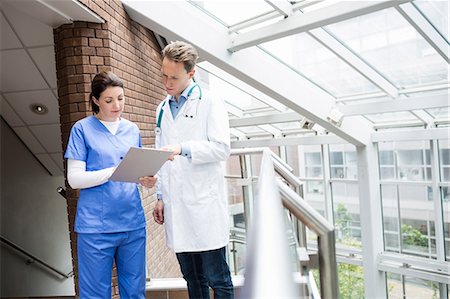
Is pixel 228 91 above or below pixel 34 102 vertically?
above

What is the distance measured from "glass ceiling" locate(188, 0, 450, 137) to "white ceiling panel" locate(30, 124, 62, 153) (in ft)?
7.56

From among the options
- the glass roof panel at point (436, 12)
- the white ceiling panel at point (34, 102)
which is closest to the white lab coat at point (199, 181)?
the white ceiling panel at point (34, 102)

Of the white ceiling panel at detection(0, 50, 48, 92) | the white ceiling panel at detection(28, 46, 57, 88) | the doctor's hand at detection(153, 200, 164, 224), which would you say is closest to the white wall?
the white ceiling panel at detection(0, 50, 48, 92)

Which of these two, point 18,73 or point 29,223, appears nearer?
point 18,73

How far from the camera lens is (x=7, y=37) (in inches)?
140

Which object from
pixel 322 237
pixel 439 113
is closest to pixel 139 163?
pixel 322 237

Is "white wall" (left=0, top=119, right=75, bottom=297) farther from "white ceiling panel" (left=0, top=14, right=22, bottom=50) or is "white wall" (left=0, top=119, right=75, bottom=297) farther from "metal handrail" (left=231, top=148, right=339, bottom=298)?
"metal handrail" (left=231, top=148, right=339, bottom=298)

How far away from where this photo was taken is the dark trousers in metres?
1.78

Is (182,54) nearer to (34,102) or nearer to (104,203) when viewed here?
(104,203)

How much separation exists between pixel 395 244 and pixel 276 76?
15.6ft

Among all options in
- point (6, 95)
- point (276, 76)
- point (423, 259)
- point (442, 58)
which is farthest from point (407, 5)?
point (423, 259)

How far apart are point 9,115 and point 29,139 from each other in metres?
0.43

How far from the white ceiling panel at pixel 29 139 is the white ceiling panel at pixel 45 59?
105cm

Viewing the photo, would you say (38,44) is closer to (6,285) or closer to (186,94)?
(186,94)
